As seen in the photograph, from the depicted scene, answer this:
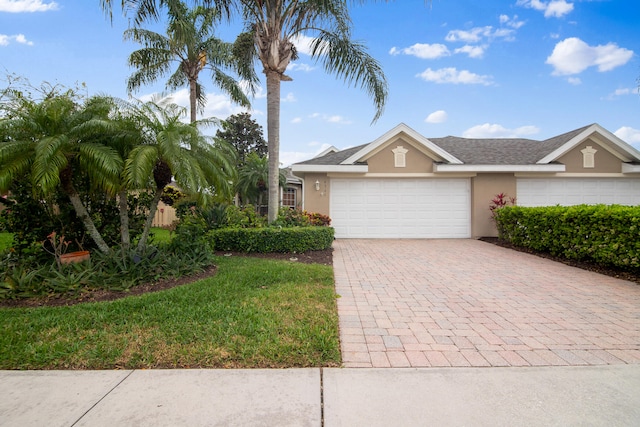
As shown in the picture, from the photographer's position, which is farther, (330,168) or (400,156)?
(400,156)

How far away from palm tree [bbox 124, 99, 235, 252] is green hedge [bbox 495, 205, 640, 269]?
25.4 feet

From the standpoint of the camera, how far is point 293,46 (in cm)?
958

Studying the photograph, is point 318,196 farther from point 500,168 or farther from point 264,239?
point 500,168

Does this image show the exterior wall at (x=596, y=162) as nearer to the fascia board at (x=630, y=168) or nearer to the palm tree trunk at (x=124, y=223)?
the fascia board at (x=630, y=168)

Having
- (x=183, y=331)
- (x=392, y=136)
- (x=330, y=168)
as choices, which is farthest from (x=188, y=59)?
(x=183, y=331)

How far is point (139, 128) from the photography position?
220 inches

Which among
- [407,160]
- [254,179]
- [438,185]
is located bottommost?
[438,185]

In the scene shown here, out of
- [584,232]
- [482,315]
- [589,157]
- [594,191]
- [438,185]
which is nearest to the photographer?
[482,315]

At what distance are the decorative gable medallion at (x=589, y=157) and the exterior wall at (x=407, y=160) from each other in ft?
→ 18.1

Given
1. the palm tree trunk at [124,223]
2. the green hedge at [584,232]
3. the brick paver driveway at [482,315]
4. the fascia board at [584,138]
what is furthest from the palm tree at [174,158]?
the fascia board at [584,138]

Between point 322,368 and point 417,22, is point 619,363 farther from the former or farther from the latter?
point 417,22

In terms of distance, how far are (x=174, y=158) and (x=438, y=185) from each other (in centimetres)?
977

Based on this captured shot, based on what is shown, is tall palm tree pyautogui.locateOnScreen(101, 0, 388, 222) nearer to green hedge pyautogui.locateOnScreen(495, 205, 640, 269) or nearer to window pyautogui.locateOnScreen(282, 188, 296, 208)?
green hedge pyautogui.locateOnScreen(495, 205, 640, 269)

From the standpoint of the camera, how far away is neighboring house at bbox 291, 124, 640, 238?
466 inches
